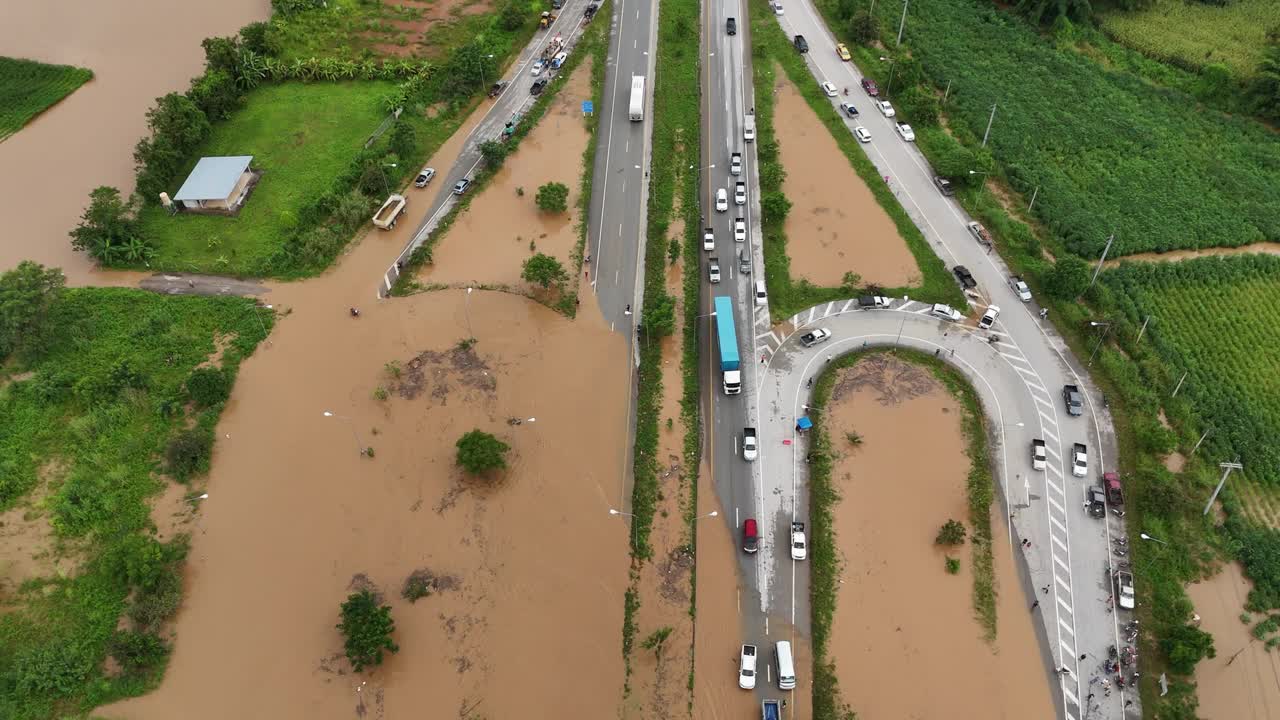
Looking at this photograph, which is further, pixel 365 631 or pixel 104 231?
pixel 104 231

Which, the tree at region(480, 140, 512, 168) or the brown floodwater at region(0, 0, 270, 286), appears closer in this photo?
the brown floodwater at region(0, 0, 270, 286)

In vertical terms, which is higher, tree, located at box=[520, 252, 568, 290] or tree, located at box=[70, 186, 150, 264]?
tree, located at box=[70, 186, 150, 264]

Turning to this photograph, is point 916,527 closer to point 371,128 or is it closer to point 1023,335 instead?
point 1023,335

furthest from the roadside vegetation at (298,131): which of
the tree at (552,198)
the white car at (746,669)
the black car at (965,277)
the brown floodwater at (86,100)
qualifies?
the black car at (965,277)

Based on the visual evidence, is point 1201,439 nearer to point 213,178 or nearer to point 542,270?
point 542,270

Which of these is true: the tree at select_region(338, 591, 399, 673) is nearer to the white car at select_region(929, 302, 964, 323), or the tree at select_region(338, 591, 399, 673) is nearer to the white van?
the white van

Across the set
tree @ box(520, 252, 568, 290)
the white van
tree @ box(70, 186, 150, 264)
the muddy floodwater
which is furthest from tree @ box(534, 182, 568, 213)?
the white van

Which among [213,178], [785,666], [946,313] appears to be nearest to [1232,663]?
[785,666]
